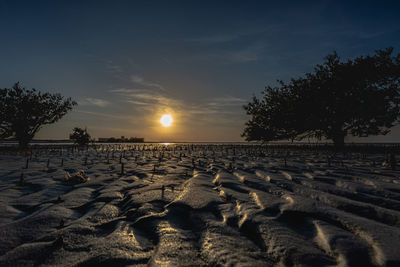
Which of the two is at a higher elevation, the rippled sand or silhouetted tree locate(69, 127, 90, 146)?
silhouetted tree locate(69, 127, 90, 146)

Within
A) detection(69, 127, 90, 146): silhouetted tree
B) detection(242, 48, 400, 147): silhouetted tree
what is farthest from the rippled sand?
detection(69, 127, 90, 146): silhouetted tree

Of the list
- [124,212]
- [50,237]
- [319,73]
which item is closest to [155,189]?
[124,212]

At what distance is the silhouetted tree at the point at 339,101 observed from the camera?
20.4 metres

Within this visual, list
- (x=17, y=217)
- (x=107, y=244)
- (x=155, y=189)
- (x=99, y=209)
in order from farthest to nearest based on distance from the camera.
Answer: (x=155, y=189) → (x=99, y=209) → (x=17, y=217) → (x=107, y=244)

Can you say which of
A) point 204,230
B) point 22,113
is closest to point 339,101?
point 204,230

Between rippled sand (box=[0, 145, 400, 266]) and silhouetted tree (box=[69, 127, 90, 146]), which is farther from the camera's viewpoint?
silhouetted tree (box=[69, 127, 90, 146])

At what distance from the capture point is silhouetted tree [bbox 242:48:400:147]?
20.4 meters

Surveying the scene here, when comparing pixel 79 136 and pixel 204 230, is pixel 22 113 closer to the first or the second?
pixel 79 136

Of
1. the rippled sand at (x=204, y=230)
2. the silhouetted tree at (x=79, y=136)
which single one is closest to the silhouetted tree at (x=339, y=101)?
the rippled sand at (x=204, y=230)

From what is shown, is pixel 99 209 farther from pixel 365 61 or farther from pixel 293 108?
pixel 365 61

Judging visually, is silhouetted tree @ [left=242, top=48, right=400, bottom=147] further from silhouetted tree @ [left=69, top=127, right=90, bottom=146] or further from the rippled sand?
silhouetted tree @ [left=69, top=127, right=90, bottom=146]

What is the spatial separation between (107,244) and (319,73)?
2634 centimetres

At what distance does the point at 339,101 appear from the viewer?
→ 2133cm

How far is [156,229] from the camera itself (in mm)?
3262
